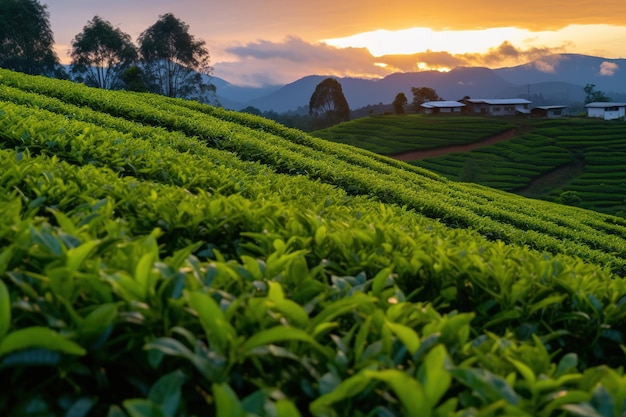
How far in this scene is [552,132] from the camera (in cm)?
5634

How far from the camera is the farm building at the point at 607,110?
67500 millimetres

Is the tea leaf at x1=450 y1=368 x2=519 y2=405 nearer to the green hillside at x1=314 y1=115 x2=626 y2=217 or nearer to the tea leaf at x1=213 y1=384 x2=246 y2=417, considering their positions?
the tea leaf at x1=213 y1=384 x2=246 y2=417

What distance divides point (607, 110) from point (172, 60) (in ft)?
185

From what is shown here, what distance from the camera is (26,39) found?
181ft

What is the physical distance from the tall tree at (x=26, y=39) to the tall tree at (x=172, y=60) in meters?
11.1

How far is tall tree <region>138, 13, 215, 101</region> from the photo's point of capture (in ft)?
218

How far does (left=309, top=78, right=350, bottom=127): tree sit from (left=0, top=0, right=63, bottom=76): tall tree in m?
38.5

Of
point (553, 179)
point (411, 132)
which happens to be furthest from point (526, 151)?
point (411, 132)

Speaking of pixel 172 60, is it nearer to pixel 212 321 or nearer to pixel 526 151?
pixel 526 151

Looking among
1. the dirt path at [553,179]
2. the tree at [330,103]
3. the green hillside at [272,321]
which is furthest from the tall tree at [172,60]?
the green hillside at [272,321]

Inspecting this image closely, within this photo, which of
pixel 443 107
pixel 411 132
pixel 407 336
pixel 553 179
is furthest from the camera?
pixel 443 107

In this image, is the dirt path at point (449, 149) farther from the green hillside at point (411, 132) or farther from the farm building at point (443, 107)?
the farm building at point (443, 107)

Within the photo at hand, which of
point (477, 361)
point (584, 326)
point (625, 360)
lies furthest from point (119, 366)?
point (625, 360)

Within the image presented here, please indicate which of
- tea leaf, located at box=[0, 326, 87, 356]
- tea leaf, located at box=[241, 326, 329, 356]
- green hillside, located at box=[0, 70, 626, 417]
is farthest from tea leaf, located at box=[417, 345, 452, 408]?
tea leaf, located at box=[0, 326, 87, 356]
